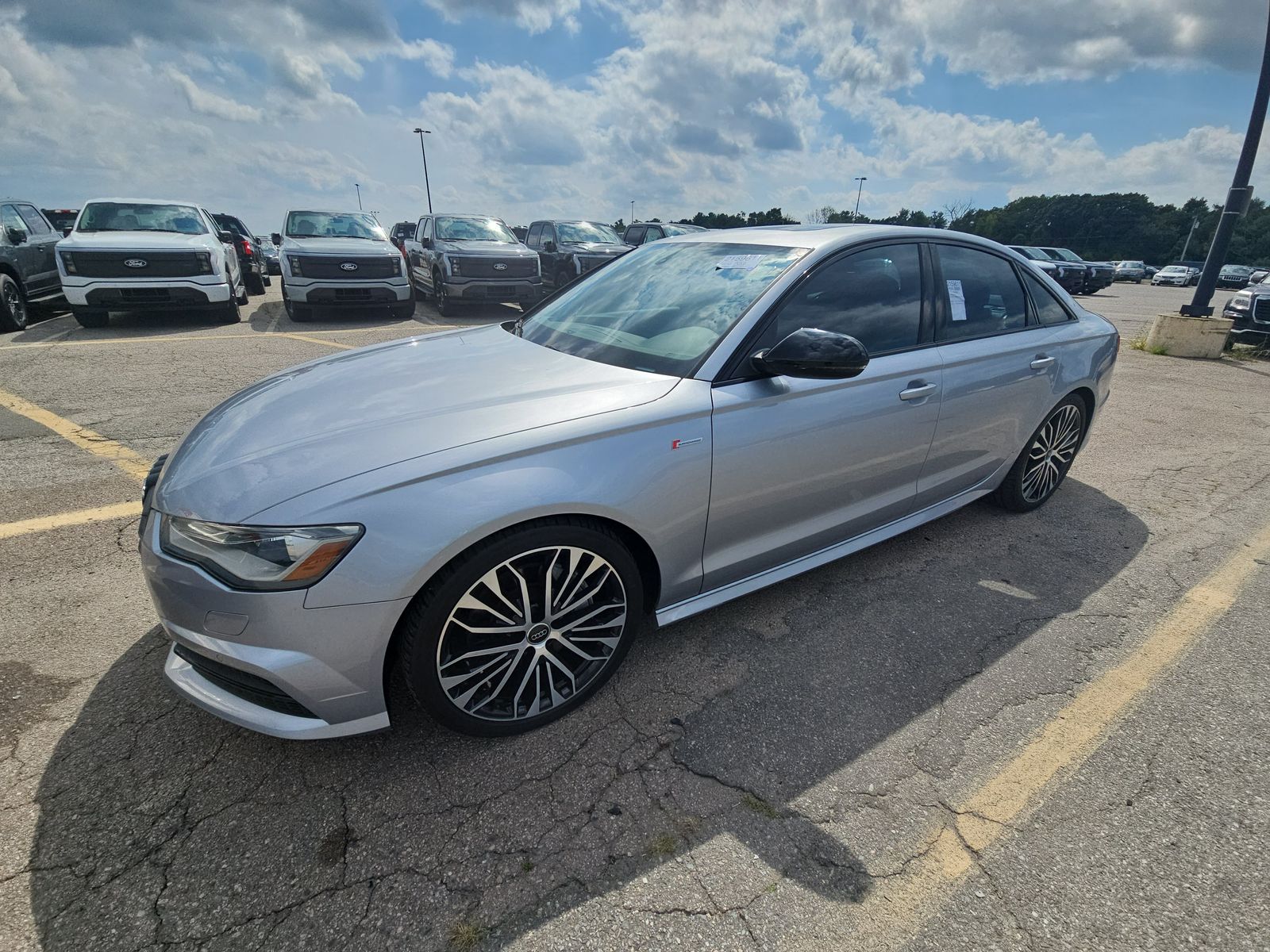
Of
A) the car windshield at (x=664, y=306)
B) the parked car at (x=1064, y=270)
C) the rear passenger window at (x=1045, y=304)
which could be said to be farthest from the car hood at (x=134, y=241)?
the parked car at (x=1064, y=270)

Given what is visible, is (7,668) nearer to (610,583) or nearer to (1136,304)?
(610,583)

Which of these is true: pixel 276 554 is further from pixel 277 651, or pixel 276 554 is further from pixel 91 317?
pixel 91 317

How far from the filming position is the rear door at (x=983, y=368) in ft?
10.1

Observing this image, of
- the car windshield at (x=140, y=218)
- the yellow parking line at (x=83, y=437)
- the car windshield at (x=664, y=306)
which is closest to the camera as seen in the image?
the car windshield at (x=664, y=306)

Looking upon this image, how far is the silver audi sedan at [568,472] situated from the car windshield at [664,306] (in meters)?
0.02

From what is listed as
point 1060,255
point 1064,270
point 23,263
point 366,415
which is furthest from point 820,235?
point 1060,255

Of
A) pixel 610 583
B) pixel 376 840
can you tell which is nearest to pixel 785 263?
pixel 610 583

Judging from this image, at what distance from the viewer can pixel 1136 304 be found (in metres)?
21.5

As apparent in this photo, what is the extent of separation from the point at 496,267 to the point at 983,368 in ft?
33.2

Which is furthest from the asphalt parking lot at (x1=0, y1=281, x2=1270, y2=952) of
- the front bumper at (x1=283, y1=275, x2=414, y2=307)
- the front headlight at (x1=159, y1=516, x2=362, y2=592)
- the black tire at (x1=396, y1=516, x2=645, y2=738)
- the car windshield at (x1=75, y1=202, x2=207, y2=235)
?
the car windshield at (x1=75, y1=202, x2=207, y2=235)

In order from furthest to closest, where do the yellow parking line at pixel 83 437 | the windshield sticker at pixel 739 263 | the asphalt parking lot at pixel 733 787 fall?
the yellow parking line at pixel 83 437 < the windshield sticker at pixel 739 263 < the asphalt parking lot at pixel 733 787

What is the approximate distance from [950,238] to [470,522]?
2.87 meters

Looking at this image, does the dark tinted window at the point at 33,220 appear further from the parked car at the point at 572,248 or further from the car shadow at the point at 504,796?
the car shadow at the point at 504,796

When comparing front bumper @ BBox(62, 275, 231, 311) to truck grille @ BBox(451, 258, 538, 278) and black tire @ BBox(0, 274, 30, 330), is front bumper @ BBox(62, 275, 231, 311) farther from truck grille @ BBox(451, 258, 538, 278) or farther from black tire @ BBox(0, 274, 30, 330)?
truck grille @ BBox(451, 258, 538, 278)
